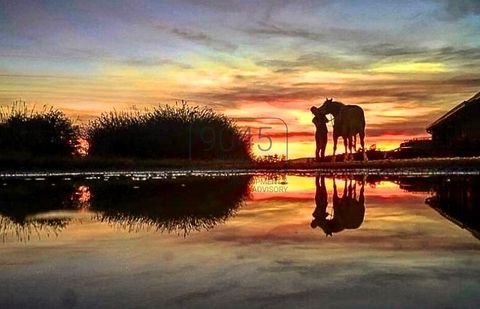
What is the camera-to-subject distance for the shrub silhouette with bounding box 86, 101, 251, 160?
34.6m

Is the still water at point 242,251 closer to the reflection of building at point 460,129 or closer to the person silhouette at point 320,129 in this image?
the person silhouette at point 320,129

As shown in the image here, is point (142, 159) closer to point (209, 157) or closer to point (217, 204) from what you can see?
point (209, 157)

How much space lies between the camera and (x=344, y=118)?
98.7ft

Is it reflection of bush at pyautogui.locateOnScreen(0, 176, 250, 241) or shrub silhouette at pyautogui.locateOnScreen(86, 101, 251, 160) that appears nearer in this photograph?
reflection of bush at pyautogui.locateOnScreen(0, 176, 250, 241)

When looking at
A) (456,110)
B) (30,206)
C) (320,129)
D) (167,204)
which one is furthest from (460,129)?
(30,206)

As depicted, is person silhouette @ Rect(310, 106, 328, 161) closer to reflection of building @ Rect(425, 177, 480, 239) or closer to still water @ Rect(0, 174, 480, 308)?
reflection of building @ Rect(425, 177, 480, 239)

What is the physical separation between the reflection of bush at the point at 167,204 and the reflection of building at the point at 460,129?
17.5 metres

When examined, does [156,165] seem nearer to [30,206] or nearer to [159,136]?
[159,136]

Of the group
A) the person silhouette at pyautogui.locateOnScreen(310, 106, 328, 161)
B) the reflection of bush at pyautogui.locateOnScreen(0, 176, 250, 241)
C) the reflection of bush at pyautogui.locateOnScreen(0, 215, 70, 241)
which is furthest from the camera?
the person silhouette at pyautogui.locateOnScreen(310, 106, 328, 161)

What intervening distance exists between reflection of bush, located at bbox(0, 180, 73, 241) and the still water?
0.03m

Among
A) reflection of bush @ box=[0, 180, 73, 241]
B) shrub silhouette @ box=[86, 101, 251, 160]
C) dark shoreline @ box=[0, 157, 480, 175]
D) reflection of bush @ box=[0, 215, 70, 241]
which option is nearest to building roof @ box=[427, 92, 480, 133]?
dark shoreline @ box=[0, 157, 480, 175]

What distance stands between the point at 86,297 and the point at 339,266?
7.38 ft

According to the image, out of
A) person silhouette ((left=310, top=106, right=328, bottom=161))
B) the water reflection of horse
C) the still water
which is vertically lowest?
the still water

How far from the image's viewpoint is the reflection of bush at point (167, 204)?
918 centimetres
